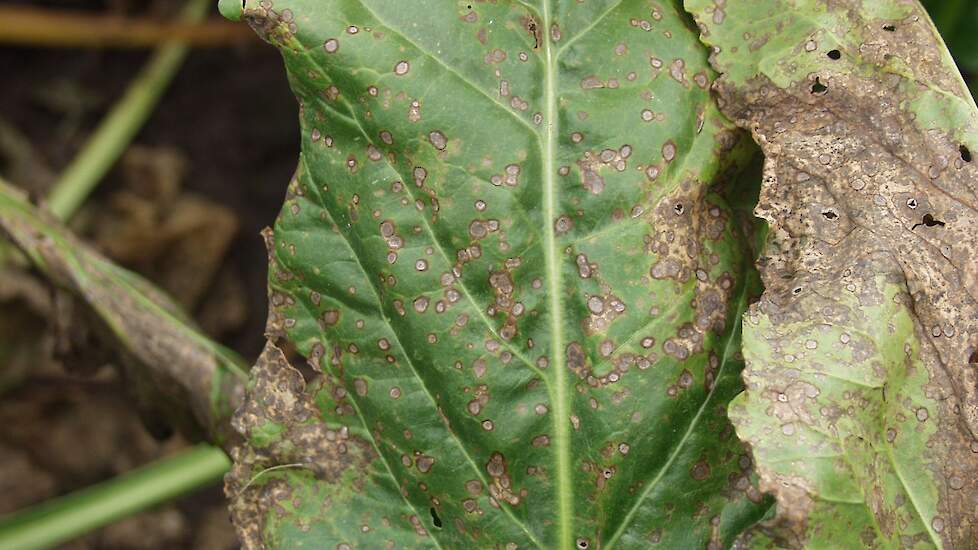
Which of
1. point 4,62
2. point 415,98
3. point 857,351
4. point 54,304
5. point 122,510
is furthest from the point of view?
point 4,62

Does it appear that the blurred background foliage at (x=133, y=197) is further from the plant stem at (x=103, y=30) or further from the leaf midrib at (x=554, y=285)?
the leaf midrib at (x=554, y=285)

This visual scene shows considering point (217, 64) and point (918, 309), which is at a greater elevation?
point (217, 64)

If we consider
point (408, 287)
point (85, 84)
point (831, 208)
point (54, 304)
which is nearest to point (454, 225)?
point (408, 287)

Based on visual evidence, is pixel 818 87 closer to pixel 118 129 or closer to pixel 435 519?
pixel 435 519

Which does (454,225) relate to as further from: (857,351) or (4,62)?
(4,62)

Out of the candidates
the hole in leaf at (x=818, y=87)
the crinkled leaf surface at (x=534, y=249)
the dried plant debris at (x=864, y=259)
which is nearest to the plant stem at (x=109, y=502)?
the crinkled leaf surface at (x=534, y=249)

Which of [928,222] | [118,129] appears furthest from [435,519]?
[118,129]
